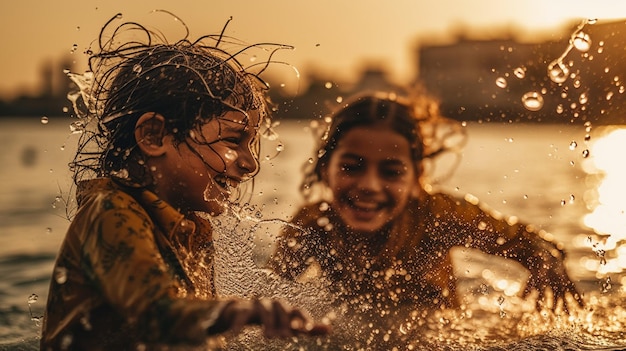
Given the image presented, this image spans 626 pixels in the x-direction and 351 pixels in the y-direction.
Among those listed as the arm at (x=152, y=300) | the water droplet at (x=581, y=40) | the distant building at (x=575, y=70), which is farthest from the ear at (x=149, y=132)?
the water droplet at (x=581, y=40)

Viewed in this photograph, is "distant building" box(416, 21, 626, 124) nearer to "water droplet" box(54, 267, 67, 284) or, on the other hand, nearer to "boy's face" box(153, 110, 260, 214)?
"boy's face" box(153, 110, 260, 214)

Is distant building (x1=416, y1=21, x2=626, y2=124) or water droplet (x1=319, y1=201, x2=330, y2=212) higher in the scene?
distant building (x1=416, y1=21, x2=626, y2=124)

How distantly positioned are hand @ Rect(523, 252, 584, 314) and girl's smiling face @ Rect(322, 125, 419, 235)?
751 mm

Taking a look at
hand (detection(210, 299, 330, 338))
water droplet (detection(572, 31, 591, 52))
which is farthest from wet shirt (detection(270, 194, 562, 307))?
hand (detection(210, 299, 330, 338))

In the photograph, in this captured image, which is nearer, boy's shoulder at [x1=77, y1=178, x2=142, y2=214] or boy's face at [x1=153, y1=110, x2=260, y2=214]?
boy's shoulder at [x1=77, y1=178, x2=142, y2=214]

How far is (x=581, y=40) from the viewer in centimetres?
520

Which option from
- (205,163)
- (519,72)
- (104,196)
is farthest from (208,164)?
(519,72)

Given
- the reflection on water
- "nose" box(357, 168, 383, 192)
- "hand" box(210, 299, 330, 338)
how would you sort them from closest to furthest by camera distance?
"hand" box(210, 299, 330, 338) < "nose" box(357, 168, 383, 192) < the reflection on water

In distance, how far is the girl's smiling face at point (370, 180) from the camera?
4777 mm

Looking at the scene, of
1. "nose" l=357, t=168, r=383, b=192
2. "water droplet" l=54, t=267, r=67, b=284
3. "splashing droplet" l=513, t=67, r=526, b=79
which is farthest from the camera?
"splashing droplet" l=513, t=67, r=526, b=79

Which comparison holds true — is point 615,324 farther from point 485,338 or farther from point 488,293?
point 488,293

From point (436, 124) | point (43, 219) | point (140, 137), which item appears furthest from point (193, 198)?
point (43, 219)

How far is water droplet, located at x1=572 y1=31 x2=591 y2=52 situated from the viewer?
17.0 feet

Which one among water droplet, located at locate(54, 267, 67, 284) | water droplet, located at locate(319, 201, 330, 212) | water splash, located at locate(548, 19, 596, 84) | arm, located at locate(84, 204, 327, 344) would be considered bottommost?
water droplet, located at locate(319, 201, 330, 212)
